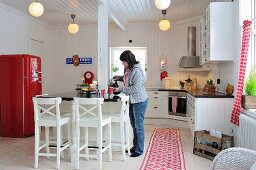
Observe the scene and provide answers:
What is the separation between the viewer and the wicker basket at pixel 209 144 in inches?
154

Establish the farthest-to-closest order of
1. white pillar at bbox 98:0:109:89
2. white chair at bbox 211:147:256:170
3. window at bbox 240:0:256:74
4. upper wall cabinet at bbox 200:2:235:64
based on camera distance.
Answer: white pillar at bbox 98:0:109:89, upper wall cabinet at bbox 200:2:235:64, window at bbox 240:0:256:74, white chair at bbox 211:147:256:170

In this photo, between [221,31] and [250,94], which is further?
[221,31]

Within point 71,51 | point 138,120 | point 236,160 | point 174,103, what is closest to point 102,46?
point 138,120

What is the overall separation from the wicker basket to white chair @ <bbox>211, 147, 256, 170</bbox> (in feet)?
6.64

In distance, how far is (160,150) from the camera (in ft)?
14.7

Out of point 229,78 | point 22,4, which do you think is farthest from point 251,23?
point 22,4

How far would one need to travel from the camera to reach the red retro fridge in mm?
5520

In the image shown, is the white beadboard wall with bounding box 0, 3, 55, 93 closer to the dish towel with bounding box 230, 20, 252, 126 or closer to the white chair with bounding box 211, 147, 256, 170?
the dish towel with bounding box 230, 20, 252, 126

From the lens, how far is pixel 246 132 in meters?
3.38

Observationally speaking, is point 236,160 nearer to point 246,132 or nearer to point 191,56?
point 246,132

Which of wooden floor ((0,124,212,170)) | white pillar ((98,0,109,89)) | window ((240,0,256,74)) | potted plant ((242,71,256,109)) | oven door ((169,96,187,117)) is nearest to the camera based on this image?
potted plant ((242,71,256,109))

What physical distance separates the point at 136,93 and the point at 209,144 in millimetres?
1261

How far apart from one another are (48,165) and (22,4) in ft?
11.8

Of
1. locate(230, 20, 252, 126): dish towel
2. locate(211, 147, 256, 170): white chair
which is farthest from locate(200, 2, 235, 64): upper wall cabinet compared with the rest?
locate(211, 147, 256, 170): white chair
